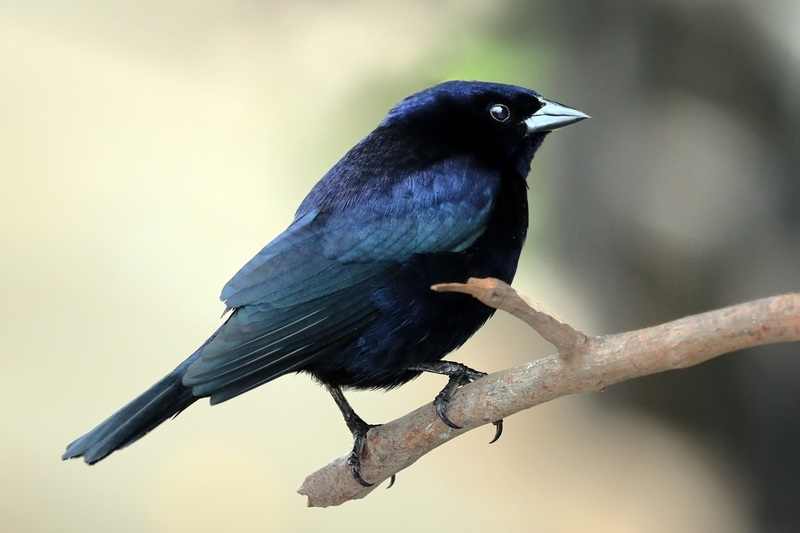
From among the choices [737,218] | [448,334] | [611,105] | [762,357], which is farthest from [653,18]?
[448,334]

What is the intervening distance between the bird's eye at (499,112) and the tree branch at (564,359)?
0.65m

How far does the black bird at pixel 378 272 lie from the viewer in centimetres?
159

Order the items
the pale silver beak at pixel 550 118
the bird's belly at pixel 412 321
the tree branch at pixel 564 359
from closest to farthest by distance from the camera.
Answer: the tree branch at pixel 564 359 < the bird's belly at pixel 412 321 < the pale silver beak at pixel 550 118

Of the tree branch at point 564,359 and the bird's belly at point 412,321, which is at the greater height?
the bird's belly at point 412,321

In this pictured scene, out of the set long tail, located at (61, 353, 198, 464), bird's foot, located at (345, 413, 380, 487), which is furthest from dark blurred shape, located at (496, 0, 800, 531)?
long tail, located at (61, 353, 198, 464)

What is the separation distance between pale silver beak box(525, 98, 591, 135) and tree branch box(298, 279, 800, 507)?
65 cm

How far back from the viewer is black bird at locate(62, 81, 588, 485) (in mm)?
1593

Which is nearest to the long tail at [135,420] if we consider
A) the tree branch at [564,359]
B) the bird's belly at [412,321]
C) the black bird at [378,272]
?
the black bird at [378,272]

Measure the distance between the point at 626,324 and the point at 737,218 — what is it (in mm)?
459

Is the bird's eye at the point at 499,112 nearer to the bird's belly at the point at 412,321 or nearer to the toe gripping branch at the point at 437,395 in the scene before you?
the bird's belly at the point at 412,321

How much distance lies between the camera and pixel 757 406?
8.45 ft

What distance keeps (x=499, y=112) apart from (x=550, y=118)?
4.4 inches

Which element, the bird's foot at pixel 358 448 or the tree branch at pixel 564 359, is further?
the bird's foot at pixel 358 448

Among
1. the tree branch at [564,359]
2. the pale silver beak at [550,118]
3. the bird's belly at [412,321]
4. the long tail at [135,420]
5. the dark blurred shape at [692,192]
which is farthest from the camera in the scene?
the dark blurred shape at [692,192]
